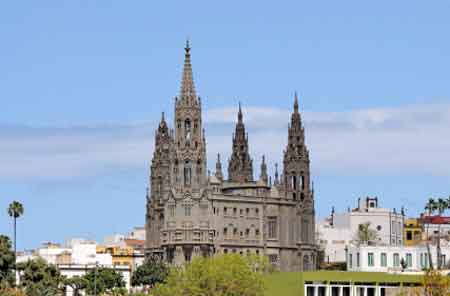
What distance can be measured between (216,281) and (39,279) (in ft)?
72.6

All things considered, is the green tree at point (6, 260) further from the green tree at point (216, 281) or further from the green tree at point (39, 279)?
the green tree at point (216, 281)

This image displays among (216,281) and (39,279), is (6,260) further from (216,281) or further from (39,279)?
(216,281)

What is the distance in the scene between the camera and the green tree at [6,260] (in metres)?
187

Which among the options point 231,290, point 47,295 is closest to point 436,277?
point 231,290

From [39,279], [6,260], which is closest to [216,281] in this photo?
[39,279]

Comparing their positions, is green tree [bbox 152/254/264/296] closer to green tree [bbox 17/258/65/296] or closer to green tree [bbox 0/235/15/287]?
green tree [bbox 17/258/65/296]

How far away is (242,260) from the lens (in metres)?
184

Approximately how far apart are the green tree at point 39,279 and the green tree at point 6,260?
1387 mm

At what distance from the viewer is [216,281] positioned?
574 feet

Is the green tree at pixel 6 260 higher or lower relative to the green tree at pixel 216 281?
higher

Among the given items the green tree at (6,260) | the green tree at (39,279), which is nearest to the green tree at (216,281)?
the green tree at (39,279)

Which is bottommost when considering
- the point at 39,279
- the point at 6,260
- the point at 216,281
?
the point at 216,281

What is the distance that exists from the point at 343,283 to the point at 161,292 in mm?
17835

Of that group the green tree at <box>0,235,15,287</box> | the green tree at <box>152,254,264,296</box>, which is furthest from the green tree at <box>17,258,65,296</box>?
the green tree at <box>152,254,264,296</box>
